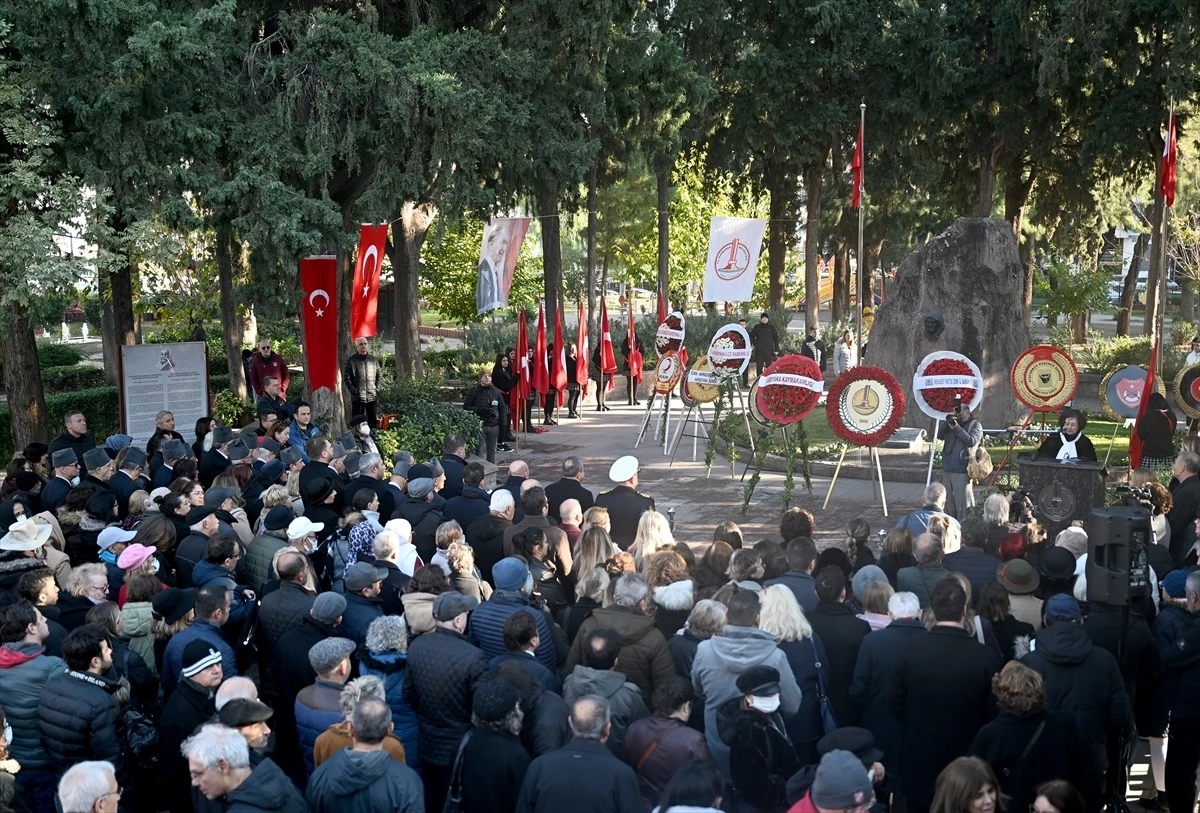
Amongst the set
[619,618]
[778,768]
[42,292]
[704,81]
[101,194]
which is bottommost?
[778,768]

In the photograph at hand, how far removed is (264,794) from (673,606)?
2804 millimetres

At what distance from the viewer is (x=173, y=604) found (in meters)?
7.32

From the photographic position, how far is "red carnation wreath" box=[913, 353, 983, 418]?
15445 millimetres

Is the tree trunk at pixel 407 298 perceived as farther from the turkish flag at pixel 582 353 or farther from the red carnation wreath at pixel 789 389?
the red carnation wreath at pixel 789 389

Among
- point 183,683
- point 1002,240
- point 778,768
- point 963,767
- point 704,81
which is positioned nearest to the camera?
point 963,767

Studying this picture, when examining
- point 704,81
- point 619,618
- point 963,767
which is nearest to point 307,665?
point 619,618

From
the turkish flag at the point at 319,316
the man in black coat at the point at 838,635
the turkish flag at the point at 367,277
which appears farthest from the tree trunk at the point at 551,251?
the man in black coat at the point at 838,635

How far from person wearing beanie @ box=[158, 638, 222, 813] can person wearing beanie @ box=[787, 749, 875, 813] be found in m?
3.34

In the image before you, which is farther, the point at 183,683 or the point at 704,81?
the point at 704,81

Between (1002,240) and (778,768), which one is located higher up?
(1002,240)

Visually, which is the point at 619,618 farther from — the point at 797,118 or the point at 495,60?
the point at 797,118

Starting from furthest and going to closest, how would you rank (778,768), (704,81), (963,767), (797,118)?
1. (797,118)
2. (704,81)
3. (778,768)
4. (963,767)

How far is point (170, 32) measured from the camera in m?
15.3

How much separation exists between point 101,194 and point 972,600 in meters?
12.5
